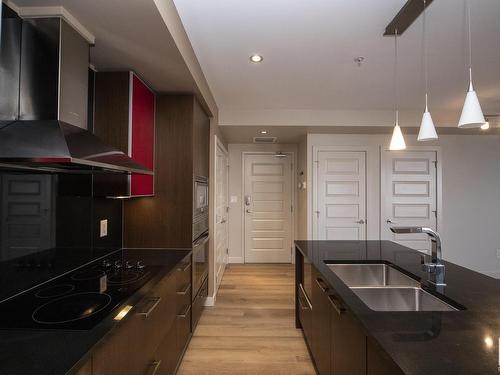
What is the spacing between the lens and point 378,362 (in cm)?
91

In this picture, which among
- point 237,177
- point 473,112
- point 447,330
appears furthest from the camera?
point 237,177

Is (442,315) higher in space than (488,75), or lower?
lower

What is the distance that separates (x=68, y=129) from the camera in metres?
1.20

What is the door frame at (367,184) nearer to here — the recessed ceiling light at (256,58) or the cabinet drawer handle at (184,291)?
the recessed ceiling light at (256,58)

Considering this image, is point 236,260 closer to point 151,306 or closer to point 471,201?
point 151,306

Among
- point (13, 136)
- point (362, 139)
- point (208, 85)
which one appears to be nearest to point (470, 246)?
point (362, 139)

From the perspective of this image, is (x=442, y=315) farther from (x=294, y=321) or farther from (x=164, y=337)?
(x=294, y=321)

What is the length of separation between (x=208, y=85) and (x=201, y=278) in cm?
199

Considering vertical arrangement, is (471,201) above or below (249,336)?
above

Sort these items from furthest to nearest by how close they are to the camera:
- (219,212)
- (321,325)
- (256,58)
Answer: (219,212)
(256,58)
(321,325)

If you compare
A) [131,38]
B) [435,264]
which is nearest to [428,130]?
[435,264]

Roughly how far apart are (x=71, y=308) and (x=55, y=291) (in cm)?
32

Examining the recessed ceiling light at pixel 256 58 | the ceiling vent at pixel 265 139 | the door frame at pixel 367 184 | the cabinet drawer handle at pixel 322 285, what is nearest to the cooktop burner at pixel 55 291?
the cabinet drawer handle at pixel 322 285

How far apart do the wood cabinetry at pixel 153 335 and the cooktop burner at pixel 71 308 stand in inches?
5.7
